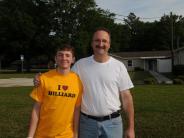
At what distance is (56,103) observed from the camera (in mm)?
4477

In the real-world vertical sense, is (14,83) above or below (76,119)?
below

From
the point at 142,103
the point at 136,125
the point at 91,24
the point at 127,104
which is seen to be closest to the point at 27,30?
the point at 91,24

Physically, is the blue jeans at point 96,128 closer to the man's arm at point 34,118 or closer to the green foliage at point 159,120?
the man's arm at point 34,118

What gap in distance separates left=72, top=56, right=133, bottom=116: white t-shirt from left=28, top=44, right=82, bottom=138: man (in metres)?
0.14

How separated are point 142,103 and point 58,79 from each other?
1144 centimetres

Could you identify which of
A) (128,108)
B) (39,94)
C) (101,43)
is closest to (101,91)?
(128,108)

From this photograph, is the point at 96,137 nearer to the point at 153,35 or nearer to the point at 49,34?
the point at 49,34

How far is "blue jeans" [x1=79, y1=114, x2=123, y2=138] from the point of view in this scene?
4.76 meters

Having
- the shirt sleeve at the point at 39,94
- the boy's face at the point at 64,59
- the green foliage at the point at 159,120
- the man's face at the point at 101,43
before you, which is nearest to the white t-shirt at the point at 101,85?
the man's face at the point at 101,43

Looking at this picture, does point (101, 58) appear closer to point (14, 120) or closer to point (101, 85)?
point (101, 85)

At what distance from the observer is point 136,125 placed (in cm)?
1055

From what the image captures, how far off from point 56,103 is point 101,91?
512 mm

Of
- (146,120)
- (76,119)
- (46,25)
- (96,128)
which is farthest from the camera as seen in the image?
(46,25)

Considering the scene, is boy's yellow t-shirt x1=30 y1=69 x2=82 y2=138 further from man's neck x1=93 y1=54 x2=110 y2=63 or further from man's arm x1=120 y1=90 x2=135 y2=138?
man's arm x1=120 y1=90 x2=135 y2=138
